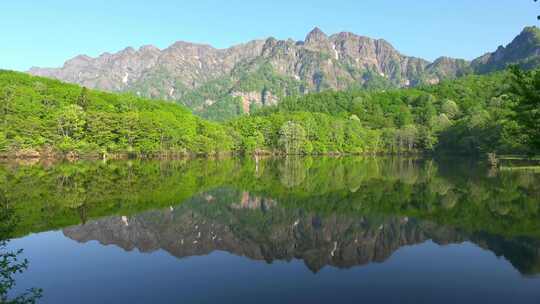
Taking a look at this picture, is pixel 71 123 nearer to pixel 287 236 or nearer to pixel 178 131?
pixel 178 131

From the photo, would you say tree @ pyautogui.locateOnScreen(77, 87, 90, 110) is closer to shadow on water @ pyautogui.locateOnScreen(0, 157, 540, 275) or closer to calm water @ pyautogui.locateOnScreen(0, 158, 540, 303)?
shadow on water @ pyautogui.locateOnScreen(0, 157, 540, 275)

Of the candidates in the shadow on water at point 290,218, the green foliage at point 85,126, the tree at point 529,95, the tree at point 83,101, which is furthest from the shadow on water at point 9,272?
the tree at point 83,101

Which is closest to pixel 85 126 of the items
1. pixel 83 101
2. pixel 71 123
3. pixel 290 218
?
pixel 71 123

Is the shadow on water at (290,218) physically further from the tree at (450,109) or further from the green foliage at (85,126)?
the tree at (450,109)

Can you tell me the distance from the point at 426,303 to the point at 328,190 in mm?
27295

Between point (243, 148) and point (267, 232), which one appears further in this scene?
point (243, 148)

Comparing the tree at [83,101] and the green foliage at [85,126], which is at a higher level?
the tree at [83,101]

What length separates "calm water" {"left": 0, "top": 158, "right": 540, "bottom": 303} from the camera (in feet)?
48.6

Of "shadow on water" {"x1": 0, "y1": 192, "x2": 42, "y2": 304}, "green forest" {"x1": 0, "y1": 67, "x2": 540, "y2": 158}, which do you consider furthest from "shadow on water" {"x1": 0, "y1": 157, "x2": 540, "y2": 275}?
"green forest" {"x1": 0, "y1": 67, "x2": 540, "y2": 158}

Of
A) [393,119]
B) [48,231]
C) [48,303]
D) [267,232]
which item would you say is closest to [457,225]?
[267,232]

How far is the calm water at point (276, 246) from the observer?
14812mm

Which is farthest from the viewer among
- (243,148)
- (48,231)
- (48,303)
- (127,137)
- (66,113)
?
(243,148)

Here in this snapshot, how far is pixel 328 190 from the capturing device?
134 feet

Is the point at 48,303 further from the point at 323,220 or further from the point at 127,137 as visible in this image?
the point at 127,137
